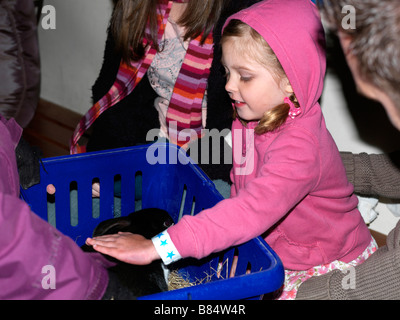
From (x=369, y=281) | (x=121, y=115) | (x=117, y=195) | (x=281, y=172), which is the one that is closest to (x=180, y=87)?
(x=121, y=115)

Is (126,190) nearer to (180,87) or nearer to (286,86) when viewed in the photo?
(180,87)

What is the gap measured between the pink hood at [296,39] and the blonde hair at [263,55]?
2cm

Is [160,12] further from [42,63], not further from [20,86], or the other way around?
[42,63]

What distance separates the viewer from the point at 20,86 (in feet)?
4.88

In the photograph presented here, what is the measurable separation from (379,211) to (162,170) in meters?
0.65

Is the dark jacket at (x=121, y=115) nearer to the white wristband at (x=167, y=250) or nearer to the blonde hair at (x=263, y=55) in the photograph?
the blonde hair at (x=263, y=55)

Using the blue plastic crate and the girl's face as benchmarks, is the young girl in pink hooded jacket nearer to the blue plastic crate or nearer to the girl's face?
the girl's face

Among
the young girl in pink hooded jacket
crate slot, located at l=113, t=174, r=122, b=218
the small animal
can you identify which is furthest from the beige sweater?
crate slot, located at l=113, t=174, r=122, b=218

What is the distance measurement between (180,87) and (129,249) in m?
0.52

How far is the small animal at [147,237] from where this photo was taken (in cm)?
104

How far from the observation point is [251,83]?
105 centimetres

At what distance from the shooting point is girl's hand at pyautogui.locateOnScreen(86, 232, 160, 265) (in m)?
0.94

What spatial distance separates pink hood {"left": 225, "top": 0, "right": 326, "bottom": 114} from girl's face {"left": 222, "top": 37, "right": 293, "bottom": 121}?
37 millimetres
